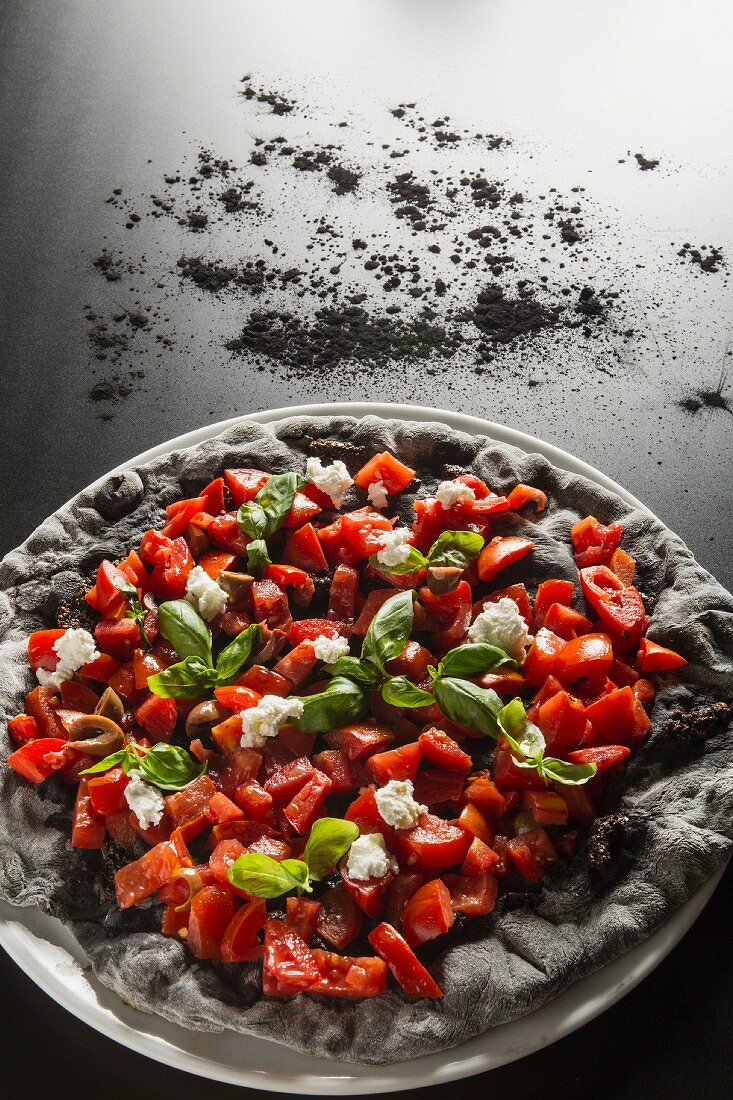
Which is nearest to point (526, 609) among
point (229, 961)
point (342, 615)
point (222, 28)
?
point (342, 615)

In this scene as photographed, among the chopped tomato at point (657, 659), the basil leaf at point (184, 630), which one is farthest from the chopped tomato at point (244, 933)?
the chopped tomato at point (657, 659)

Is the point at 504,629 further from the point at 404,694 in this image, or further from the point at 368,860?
the point at 368,860

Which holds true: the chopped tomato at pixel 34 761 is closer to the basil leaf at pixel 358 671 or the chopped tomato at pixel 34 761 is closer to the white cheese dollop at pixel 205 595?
the white cheese dollop at pixel 205 595

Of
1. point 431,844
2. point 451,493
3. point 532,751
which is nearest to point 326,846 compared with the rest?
point 431,844

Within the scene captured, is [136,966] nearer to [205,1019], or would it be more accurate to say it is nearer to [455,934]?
[205,1019]

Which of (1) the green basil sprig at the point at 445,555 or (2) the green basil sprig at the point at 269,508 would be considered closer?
(1) the green basil sprig at the point at 445,555
